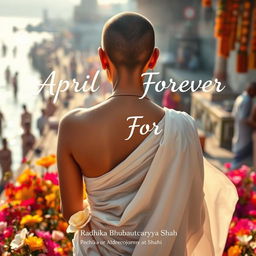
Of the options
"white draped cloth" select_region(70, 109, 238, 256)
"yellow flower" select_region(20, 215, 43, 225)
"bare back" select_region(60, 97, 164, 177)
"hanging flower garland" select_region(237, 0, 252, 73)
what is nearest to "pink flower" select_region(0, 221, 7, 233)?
"yellow flower" select_region(20, 215, 43, 225)

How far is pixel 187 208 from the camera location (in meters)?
2.00

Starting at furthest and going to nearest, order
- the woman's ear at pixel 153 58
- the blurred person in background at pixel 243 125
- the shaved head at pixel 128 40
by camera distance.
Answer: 1. the blurred person in background at pixel 243 125
2. the woman's ear at pixel 153 58
3. the shaved head at pixel 128 40

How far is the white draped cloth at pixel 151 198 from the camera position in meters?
1.86

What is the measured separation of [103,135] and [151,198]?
337 mm

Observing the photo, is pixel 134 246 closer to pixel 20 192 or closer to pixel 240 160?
pixel 20 192

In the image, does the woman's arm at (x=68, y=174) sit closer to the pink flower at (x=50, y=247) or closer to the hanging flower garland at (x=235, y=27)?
the pink flower at (x=50, y=247)

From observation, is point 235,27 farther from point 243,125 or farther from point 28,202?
point 28,202

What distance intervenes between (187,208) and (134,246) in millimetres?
286

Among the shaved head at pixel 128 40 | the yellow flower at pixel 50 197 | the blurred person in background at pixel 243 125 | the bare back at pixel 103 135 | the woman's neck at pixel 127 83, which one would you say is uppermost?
the shaved head at pixel 128 40

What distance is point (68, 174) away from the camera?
6.31 ft

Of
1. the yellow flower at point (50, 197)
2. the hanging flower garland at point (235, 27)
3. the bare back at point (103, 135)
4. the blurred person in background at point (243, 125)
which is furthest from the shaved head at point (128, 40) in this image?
the hanging flower garland at point (235, 27)

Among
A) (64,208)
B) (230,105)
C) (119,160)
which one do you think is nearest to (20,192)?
(64,208)

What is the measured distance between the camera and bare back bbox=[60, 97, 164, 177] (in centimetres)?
186

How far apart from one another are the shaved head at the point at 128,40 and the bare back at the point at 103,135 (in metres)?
0.16
